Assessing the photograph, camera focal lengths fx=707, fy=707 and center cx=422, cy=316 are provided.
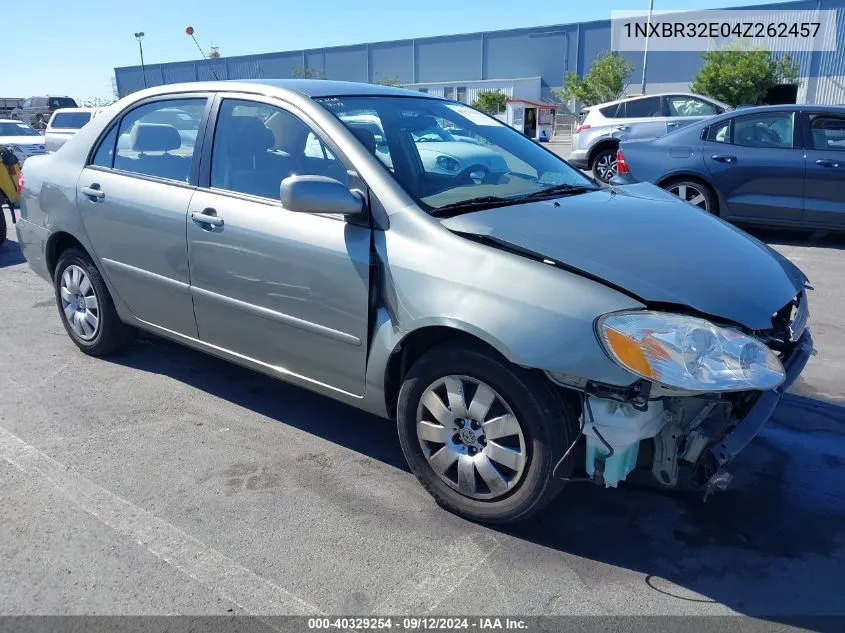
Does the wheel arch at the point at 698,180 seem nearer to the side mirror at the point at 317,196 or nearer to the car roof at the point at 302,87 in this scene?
the car roof at the point at 302,87

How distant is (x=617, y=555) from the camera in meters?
2.76

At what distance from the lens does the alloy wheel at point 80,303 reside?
459cm

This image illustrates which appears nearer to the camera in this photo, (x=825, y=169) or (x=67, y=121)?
(x=825, y=169)

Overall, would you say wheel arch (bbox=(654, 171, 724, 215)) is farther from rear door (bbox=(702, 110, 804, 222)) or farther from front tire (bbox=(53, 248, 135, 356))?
front tire (bbox=(53, 248, 135, 356))

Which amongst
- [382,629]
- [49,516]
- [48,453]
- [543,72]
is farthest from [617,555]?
[543,72]

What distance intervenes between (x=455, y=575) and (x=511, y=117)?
31524mm

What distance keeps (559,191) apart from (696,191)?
208 inches

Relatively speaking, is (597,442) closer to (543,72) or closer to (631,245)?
(631,245)

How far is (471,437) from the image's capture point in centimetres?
286

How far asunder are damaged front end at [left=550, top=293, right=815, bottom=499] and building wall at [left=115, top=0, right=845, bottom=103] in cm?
4722

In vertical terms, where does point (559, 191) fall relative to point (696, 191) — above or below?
above

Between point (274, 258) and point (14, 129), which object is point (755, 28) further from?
point (274, 258)

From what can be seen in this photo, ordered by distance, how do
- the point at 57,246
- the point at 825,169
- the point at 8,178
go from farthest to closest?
1. the point at 8,178
2. the point at 825,169
3. the point at 57,246

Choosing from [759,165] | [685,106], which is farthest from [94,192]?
[685,106]
